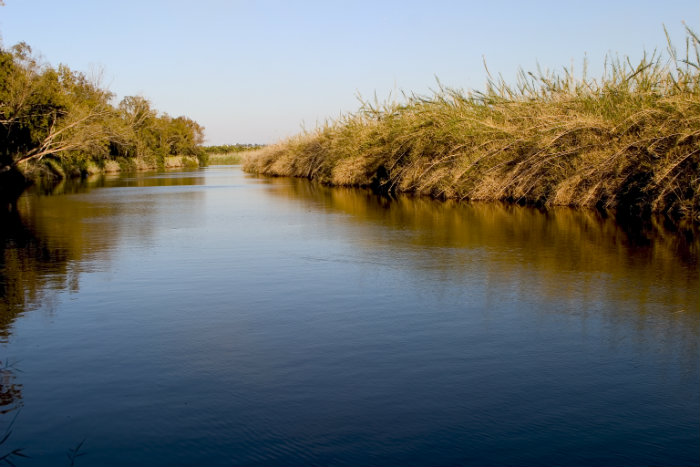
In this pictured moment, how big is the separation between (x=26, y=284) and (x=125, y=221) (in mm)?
7652

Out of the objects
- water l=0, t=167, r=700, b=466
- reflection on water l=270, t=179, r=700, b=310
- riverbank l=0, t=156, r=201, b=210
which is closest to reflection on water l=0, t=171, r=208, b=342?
water l=0, t=167, r=700, b=466

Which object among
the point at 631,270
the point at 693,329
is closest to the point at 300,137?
the point at 631,270

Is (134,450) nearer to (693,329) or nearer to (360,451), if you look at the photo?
(360,451)

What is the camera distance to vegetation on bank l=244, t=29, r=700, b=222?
1352 centimetres

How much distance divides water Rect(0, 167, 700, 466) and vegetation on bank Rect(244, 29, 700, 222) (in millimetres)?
3663

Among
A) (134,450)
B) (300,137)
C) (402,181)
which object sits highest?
(300,137)

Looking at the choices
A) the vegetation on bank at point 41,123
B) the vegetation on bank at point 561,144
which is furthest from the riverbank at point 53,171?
the vegetation on bank at point 561,144

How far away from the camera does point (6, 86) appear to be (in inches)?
1232

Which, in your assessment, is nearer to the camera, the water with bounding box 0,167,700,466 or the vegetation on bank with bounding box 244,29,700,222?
the water with bounding box 0,167,700,466

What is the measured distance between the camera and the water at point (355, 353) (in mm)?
3771

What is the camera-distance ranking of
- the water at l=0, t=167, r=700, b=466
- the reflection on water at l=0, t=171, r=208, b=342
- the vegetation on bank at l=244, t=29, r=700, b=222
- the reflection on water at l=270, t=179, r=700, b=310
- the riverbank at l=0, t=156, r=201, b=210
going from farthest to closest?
the riverbank at l=0, t=156, r=201, b=210
the vegetation on bank at l=244, t=29, r=700, b=222
the reflection on water at l=0, t=171, r=208, b=342
the reflection on water at l=270, t=179, r=700, b=310
the water at l=0, t=167, r=700, b=466

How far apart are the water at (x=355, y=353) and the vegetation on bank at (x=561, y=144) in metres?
3.66

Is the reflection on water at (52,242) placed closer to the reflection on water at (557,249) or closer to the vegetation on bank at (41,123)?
the reflection on water at (557,249)

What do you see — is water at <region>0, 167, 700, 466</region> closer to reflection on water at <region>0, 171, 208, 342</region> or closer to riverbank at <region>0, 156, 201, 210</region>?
reflection on water at <region>0, 171, 208, 342</region>
